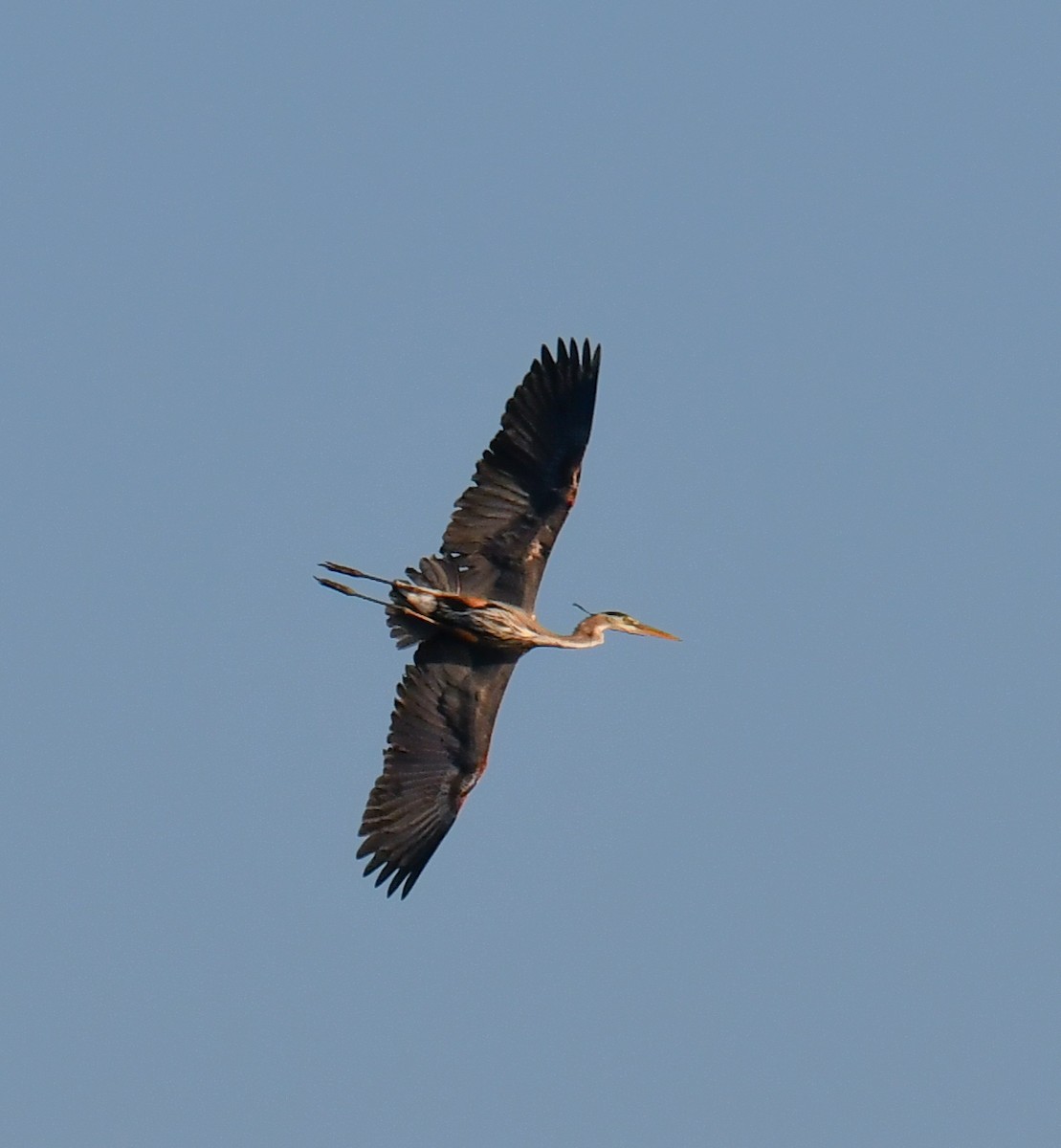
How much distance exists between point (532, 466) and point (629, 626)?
2.38m

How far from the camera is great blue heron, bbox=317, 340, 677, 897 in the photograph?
2412 centimetres

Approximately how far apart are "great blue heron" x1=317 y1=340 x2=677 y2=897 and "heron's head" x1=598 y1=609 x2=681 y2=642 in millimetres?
696

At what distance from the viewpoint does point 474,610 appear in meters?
24.3

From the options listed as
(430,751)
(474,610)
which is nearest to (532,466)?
Result: (474,610)

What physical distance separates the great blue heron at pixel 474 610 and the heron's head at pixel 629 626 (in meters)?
0.70

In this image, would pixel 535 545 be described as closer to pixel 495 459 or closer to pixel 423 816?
pixel 495 459

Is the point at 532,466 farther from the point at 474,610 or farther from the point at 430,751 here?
the point at 430,751

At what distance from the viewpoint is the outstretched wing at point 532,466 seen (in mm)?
24094

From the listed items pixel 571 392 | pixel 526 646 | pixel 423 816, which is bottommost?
pixel 423 816

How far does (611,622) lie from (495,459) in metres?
2.31

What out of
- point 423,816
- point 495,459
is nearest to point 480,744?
point 423,816

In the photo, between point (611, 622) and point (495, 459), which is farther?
point (611, 622)

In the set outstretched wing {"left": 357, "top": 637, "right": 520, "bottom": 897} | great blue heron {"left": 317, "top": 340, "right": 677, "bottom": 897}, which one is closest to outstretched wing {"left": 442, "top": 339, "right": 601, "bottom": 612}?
great blue heron {"left": 317, "top": 340, "right": 677, "bottom": 897}

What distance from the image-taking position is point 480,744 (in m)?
24.8
